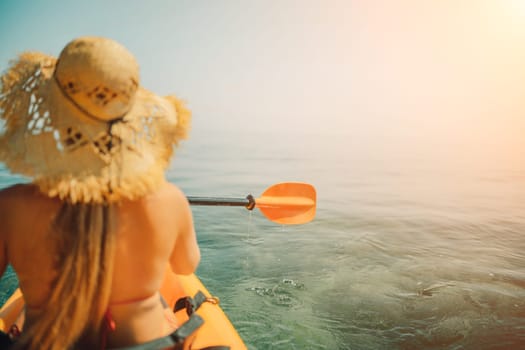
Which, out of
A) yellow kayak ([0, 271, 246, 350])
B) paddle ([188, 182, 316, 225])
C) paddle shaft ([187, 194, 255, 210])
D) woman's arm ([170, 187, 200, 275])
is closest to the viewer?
woman's arm ([170, 187, 200, 275])

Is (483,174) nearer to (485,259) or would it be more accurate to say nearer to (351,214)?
(351,214)

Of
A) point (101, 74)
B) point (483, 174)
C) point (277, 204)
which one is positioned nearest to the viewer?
point (101, 74)

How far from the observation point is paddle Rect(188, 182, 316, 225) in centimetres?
326

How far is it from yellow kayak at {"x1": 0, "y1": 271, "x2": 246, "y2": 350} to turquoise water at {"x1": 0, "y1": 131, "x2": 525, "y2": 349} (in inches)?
38.5

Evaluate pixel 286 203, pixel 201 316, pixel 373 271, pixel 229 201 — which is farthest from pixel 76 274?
pixel 373 271

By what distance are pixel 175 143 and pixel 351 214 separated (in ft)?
23.2

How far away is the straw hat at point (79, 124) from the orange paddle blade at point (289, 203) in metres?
2.09

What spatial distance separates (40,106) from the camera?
1.18 metres

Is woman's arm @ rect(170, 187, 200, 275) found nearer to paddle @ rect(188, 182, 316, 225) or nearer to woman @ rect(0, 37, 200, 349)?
woman @ rect(0, 37, 200, 349)

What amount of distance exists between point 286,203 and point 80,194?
93.4 inches

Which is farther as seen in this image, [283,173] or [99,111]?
[283,173]

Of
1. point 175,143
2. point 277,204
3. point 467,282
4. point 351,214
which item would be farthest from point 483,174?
point 175,143

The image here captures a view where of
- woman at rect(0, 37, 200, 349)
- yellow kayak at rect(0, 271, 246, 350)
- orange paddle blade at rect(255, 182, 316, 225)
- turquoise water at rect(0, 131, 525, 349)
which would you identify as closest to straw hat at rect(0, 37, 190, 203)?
woman at rect(0, 37, 200, 349)

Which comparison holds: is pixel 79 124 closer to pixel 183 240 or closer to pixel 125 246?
pixel 125 246
